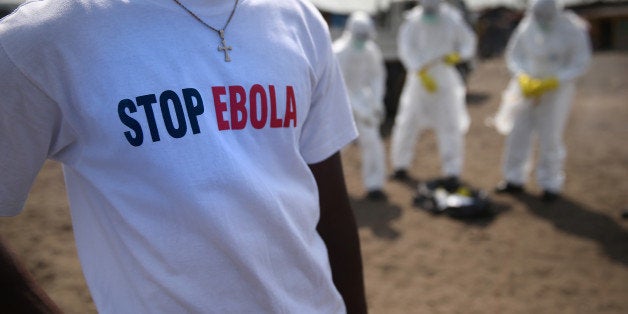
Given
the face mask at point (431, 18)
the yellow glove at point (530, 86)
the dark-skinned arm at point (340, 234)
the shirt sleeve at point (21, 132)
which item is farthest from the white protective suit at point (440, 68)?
the shirt sleeve at point (21, 132)

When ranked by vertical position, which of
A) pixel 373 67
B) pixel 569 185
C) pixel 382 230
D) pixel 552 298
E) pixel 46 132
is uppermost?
pixel 46 132

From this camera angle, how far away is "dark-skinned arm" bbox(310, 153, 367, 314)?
1.14 metres

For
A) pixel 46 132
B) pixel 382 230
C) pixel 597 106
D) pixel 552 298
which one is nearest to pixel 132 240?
pixel 46 132

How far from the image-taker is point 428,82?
5879 mm

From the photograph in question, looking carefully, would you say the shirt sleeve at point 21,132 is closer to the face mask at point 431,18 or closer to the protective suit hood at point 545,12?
the protective suit hood at point 545,12

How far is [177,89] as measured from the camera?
0.84m

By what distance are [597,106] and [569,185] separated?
4999 millimetres

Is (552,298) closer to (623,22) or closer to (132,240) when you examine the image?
(132,240)

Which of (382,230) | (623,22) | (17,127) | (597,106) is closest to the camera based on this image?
(17,127)

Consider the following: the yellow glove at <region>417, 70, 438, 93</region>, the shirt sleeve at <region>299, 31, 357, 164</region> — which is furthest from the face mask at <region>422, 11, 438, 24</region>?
the shirt sleeve at <region>299, 31, 357, 164</region>

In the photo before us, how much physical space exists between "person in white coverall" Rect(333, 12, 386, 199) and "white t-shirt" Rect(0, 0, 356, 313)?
15.5 ft

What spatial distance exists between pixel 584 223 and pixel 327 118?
4.50 m

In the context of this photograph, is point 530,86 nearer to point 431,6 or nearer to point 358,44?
point 431,6

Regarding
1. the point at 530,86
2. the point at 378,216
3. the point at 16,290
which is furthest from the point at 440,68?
the point at 16,290
